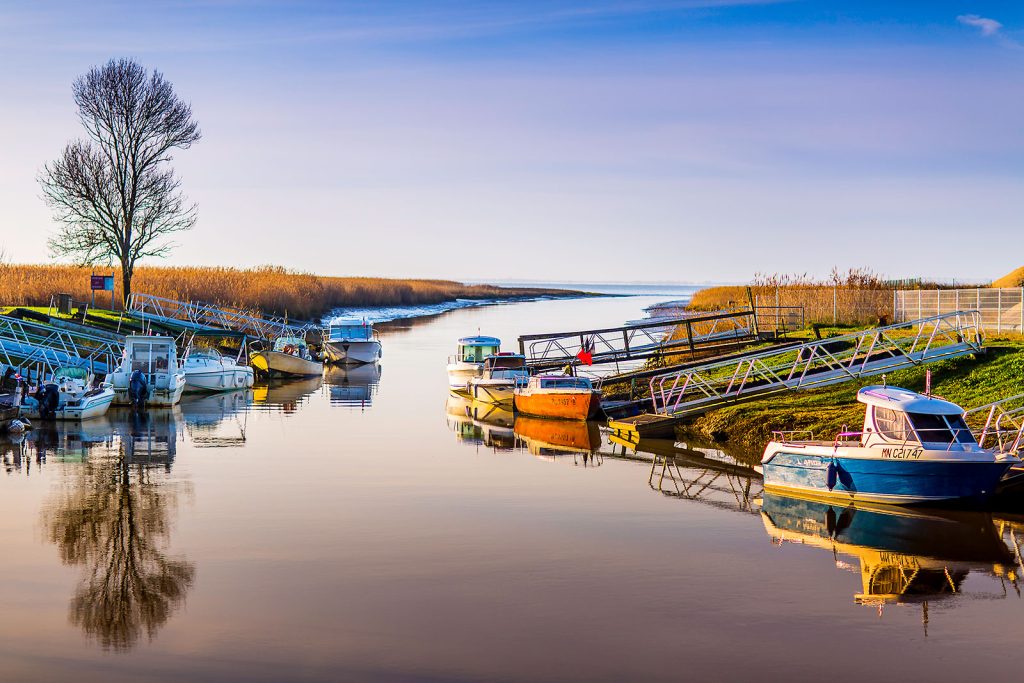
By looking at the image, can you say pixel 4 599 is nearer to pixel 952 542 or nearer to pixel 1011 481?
pixel 952 542

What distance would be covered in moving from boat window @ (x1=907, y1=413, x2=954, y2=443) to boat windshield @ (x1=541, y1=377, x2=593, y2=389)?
17798 millimetres

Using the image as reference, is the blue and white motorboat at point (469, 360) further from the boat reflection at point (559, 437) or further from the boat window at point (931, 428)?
the boat window at point (931, 428)

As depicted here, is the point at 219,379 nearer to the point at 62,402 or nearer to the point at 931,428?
the point at 62,402

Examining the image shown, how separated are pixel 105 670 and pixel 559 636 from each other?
583 cm

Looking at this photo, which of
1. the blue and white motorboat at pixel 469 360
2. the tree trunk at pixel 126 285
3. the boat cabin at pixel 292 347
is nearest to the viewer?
the blue and white motorboat at pixel 469 360

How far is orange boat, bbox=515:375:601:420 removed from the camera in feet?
131

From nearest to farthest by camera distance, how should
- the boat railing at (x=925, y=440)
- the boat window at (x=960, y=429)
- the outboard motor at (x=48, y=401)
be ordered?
the boat railing at (x=925, y=440), the boat window at (x=960, y=429), the outboard motor at (x=48, y=401)

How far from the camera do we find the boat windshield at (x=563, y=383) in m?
41.2

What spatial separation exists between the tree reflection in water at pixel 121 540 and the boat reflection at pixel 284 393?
12.9 meters

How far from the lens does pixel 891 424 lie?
2445 cm

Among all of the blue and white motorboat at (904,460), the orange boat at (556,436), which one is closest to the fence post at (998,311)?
the orange boat at (556,436)

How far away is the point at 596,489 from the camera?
89.6ft

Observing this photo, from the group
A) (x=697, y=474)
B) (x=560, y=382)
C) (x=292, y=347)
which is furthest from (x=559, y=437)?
(x=292, y=347)

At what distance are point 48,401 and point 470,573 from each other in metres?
24.1
